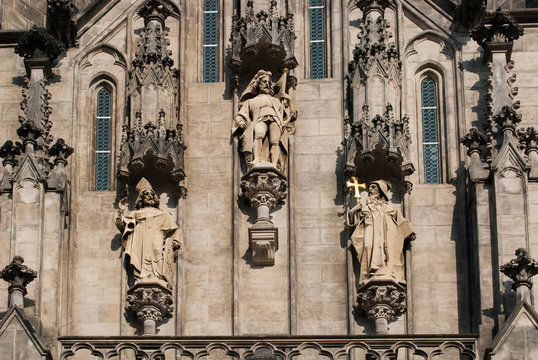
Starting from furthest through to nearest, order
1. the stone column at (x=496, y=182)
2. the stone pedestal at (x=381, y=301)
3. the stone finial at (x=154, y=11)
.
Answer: the stone finial at (x=154, y=11), the stone pedestal at (x=381, y=301), the stone column at (x=496, y=182)

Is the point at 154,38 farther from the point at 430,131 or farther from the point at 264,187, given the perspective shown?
the point at 430,131

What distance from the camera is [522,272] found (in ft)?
73.4

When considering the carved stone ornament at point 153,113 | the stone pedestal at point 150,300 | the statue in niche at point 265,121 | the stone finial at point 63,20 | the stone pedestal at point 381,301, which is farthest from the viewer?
the stone finial at point 63,20

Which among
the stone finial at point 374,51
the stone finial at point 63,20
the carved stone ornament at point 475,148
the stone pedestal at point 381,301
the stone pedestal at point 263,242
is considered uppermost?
the stone finial at point 63,20

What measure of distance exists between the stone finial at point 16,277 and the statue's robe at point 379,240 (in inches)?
155

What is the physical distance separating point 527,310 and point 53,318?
5.40 m

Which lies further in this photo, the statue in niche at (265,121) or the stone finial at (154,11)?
the stone finial at (154,11)

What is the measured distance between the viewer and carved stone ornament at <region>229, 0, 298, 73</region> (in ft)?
82.4

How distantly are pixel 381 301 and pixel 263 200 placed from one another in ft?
6.41

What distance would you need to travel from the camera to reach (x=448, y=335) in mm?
22312

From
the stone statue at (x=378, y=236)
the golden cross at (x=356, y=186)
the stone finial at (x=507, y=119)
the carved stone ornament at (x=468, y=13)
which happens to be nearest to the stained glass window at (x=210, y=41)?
the golden cross at (x=356, y=186)

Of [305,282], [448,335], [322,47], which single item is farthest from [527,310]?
[322,47]

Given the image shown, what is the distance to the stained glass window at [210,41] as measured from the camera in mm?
25578

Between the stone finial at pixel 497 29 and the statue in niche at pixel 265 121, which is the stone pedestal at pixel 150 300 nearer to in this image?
the statue in niche at pixel 265 121
